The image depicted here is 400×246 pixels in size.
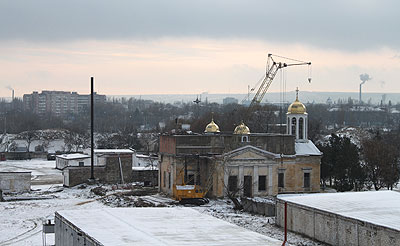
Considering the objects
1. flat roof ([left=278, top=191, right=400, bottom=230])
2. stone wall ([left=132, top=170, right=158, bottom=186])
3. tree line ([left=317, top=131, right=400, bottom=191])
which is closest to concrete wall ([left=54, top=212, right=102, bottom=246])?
flat roof ([left=278, top=191, right=400, bottom=230])

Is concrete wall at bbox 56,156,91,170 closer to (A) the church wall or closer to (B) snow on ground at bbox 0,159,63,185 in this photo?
(B) snow on ground at bbox 0,159,63,185

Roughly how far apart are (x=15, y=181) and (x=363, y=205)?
32.9 metres

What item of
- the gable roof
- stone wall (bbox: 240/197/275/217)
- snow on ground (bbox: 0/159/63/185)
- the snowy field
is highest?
the gable roof

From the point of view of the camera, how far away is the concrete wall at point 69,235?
1058 inches

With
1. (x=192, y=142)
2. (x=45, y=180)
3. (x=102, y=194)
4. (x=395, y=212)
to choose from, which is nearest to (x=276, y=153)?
(x=192, y=142)

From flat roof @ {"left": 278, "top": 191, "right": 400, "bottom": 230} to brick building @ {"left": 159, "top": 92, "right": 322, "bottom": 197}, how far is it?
39.7 feet

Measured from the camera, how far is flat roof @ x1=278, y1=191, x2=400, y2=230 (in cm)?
3300

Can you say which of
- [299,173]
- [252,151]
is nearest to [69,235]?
[252,151]

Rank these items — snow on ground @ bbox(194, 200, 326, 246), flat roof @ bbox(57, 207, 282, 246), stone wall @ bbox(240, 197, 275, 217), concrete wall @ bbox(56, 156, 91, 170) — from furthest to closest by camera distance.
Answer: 1. concrete wall @ bbox(56, 156, 91, 170)
2. stone wall @ bbox(240, 197, 275, 217)
3. snow on ground @ bbox(194, 200, 326, 246)
4. flat roof @ bbox(57, 207, 282, 246)

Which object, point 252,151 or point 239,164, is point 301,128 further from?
point 239,164

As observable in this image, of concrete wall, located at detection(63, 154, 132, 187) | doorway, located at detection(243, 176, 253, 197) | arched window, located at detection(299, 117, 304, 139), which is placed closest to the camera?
doorway, located at detection(243, 176, 253, 197)

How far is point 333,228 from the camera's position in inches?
1374

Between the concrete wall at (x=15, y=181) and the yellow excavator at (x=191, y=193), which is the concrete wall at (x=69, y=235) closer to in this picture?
the yellow excavator at (x=191, y=193)

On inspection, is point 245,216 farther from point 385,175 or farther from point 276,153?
point 385,175
